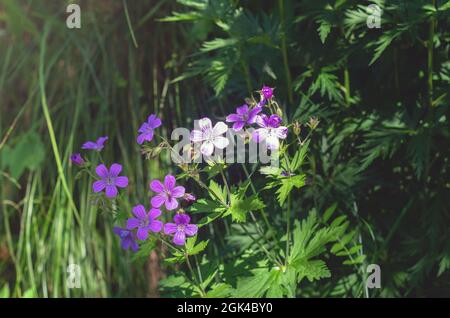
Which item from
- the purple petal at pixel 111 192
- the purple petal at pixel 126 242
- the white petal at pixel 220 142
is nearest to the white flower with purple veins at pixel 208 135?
the white petal at pixel 220 142

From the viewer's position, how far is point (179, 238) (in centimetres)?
135

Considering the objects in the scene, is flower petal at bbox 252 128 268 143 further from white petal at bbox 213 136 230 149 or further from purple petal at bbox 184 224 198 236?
purple petal at bbox 184 224 198 236

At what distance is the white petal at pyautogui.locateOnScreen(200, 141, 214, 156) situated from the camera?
1.30 metres

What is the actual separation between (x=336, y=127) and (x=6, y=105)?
1.39 m

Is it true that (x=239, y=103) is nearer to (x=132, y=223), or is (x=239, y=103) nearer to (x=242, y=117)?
(x=242, y=117)

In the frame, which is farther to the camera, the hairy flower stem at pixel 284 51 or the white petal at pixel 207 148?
the hairy flower stem at pixel 284 51

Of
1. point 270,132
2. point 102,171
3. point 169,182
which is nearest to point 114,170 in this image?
point 102,171

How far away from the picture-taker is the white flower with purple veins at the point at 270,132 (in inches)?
51.7

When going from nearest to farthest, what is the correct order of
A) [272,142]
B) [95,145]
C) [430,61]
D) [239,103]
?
1. [272,142]
2. [95,145]
3. [430,61]
4. [239,103]

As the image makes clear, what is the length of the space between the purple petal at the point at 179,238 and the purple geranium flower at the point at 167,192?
0.06 meters

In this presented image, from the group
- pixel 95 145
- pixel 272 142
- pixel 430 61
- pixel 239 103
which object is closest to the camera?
pixel 272 142

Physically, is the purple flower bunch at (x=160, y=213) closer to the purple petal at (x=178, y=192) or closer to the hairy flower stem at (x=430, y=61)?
the purple petal at (x=178, y=192)

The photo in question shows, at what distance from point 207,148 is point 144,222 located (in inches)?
8.8
